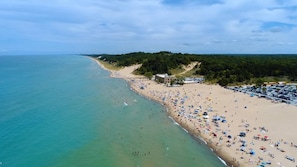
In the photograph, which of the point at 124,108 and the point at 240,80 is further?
the point at 240,80

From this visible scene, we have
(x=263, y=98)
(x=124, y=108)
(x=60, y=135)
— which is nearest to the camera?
(x=60, y=135)

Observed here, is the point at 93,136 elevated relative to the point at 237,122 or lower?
lower

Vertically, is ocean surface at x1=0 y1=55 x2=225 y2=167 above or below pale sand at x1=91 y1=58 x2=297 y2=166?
below

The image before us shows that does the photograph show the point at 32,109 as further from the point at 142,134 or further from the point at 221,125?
the point at 221,125

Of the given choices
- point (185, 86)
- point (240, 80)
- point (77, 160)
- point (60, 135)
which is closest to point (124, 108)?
point (60, 135)

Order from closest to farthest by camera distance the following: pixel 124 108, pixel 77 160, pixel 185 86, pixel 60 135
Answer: pixel 77 160, pixel 60 135, pixel 124 108, pixel 185 86

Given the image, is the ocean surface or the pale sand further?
the pale sand

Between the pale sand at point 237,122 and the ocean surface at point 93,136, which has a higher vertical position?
the pale sand at point 237,122

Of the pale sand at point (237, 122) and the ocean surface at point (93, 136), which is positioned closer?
the ocean surface at point (93, 136)
